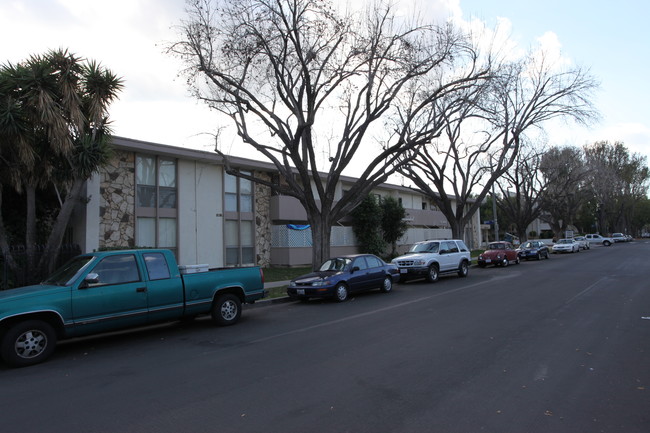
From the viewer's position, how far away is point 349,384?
5258 mm

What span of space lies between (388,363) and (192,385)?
275cm

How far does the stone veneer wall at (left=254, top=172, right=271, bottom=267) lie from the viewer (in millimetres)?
23891

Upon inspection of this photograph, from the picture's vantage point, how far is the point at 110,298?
25.0ft

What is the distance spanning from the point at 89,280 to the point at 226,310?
306 cm

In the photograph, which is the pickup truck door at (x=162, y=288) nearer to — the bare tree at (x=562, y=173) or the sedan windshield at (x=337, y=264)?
the sedan windshield at (x=337, y=264)

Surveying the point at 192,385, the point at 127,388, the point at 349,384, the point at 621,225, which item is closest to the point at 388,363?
the point at 349,384

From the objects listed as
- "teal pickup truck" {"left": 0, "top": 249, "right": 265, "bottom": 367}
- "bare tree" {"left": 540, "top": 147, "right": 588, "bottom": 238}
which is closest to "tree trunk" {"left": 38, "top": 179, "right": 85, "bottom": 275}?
"teal pickup truck" {"left": 0, "top": 249, "right": 265, "bottom": 367}

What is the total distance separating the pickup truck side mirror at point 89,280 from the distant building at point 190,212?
1115 centimetres

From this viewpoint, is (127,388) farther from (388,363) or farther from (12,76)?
Answer: (12,76)

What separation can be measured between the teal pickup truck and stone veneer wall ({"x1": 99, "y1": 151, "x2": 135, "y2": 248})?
34.1 feet

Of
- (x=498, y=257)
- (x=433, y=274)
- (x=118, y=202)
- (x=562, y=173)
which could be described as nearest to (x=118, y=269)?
(x=118, y=202)

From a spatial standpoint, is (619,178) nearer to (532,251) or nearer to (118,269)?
(532,251)

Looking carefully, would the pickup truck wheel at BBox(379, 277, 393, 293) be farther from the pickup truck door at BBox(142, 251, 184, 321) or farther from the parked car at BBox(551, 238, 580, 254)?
the parked car at BBox(551, 238, 580, 254)

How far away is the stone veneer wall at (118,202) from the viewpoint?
1775 cm
